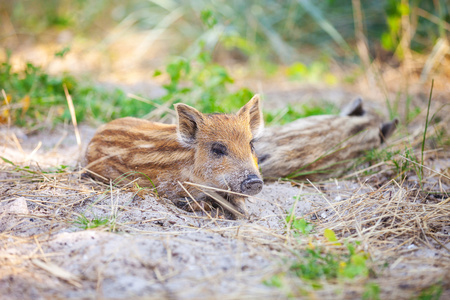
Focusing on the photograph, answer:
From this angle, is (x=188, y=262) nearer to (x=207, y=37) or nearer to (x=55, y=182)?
(x=55, y=182)

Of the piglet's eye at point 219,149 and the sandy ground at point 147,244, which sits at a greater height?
the piglet's eye at point 219,149

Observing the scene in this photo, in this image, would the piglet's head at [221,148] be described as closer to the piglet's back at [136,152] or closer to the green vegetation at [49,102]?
the piglet's back at [136,152]

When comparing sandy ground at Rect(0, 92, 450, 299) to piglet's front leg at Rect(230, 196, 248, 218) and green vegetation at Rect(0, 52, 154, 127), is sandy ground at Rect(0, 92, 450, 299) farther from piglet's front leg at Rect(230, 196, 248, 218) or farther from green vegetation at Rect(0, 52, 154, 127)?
green vegetation at Rect(0, 52, 154, 127)

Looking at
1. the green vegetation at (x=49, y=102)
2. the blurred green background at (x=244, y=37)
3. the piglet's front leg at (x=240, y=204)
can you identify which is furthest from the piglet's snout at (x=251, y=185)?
the blurred green background at (x=244, y=37)

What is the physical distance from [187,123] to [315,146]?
4.44ft

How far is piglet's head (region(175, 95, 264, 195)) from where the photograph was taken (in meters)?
3.16

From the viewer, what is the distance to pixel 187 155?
339 cm

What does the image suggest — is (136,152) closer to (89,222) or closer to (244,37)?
(89,222)

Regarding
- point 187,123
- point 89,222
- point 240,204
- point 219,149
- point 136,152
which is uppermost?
point 187,123

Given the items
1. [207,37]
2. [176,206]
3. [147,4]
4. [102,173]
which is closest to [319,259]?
[176,206]

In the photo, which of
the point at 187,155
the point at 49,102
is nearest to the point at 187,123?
the point at 187,155

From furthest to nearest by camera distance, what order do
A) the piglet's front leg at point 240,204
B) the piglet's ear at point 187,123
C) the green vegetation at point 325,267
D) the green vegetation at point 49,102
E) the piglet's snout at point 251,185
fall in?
the green vegetation at point 49,102 < the piglet's ear at point 187,123 < the piglet's front leg at point 240,204 < the piglet's snout at point 251,185 < the green vegetation at point 325,267

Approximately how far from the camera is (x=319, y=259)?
7.73ft

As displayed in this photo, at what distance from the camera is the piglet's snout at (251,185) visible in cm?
307
